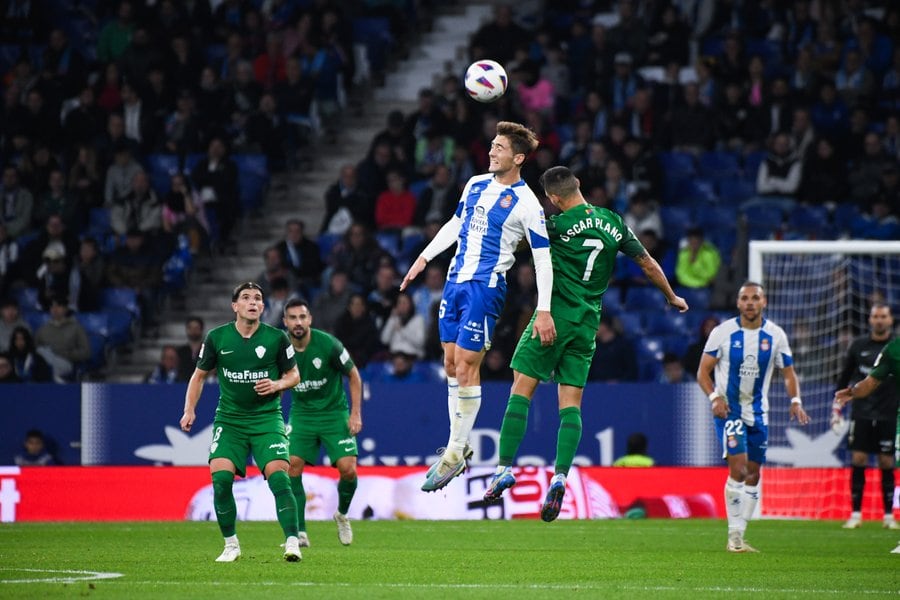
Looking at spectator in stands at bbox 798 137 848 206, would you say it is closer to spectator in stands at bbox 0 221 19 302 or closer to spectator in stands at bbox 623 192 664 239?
spectator in stands at bbox 623 192 664 239

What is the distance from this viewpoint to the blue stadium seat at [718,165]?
22125mm

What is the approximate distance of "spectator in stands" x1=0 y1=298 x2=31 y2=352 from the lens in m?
21.2

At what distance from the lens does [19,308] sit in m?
22.0

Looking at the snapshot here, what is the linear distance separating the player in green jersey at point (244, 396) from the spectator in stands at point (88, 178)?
41.2ft

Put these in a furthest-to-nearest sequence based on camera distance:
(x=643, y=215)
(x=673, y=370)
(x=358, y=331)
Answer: (x=643, y=215)
(x=358, y=331)
(x=673, y=370)

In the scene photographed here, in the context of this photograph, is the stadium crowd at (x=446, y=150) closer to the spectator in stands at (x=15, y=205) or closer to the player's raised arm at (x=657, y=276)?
the spectator in stands at (x=15, y=205)

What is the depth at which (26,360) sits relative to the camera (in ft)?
68.0

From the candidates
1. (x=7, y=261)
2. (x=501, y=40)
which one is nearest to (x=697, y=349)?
(x=501, y=40)

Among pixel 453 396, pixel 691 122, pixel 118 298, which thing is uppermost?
pixel 691 122

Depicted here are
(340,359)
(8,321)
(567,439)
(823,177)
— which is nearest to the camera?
(567,439)

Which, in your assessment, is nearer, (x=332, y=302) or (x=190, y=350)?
(x=190, y=350)

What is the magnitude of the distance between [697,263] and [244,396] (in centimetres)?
1002

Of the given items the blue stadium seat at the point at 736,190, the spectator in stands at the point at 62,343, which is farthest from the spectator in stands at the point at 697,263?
the spectator in stands at the point at 62,343

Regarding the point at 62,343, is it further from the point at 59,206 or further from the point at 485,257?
the point at 485,257
